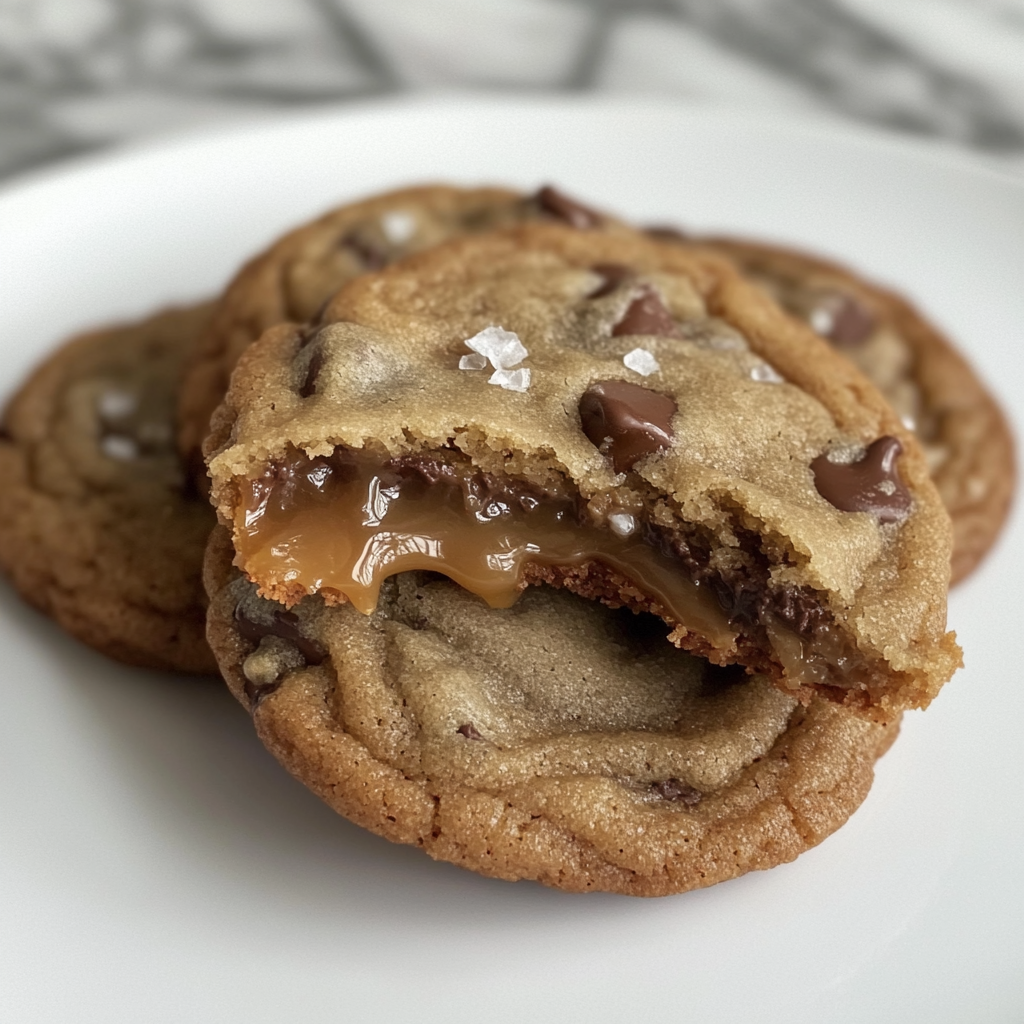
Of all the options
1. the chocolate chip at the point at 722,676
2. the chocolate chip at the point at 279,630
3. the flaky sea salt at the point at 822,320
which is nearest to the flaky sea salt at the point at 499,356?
the chocolate chip at the point at 279,630

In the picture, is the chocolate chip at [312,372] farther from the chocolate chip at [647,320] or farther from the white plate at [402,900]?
the white plate at [402,900]

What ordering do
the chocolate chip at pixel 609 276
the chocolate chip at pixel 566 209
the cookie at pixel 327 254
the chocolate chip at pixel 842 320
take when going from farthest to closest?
1. the chocolate chip at pixel 842 320
2. the chocolate chip at pixel 566 209
3. the cookie at pixel 327 254
4. the chocolate chip at pixel 609 276

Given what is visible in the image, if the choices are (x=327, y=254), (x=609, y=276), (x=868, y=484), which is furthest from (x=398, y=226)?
(x=868, y=484)

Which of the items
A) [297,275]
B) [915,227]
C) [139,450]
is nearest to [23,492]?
[139,450]

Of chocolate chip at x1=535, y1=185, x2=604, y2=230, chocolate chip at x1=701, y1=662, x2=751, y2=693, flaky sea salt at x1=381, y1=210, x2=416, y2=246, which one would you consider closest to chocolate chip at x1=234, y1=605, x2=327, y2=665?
chocolate chip at x1=701, y1=662, x2=751, y2=693

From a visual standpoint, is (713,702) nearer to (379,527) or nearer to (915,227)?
(379,527)

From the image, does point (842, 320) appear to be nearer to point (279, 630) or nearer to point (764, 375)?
point (764, 375)

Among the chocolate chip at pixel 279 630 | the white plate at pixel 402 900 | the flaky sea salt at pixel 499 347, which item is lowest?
the white plate at pixel 402 900
